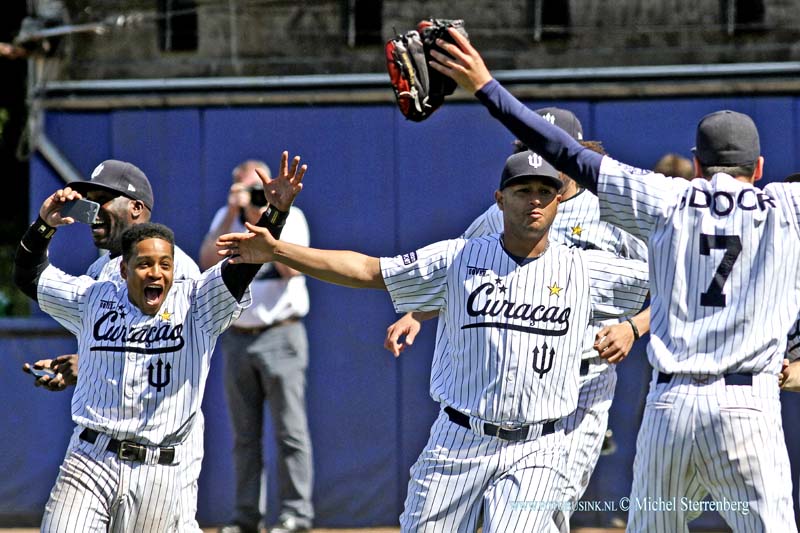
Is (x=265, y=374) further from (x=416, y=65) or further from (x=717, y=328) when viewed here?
(x=717, y=328)

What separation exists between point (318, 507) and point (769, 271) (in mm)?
5057

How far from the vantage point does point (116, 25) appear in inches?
359

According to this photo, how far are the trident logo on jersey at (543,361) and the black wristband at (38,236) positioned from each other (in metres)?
2.17

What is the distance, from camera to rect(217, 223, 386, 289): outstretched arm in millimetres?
4844

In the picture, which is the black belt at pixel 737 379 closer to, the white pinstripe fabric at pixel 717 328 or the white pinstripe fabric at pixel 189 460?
the white pinstripe fabric at pixel 717 328

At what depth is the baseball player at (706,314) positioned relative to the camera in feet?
14.4

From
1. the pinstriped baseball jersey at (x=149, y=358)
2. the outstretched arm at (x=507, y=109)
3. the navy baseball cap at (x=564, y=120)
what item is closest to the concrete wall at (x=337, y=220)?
the navy baseball cap at (x=564, y=120)

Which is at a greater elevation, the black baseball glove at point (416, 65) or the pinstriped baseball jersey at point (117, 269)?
the black baseball glove at point (416, 65)

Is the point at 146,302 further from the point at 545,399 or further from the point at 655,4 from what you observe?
the point at 655,4

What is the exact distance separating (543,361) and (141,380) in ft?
5.27

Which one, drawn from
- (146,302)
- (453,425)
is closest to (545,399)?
(453,425)

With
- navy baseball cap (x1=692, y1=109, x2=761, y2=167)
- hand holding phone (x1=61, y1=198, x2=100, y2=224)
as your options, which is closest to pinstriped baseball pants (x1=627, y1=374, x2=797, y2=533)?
navy baseball cap (x1=692, y1=109, x2=761, y2=167)

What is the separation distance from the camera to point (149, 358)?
5.24 meters

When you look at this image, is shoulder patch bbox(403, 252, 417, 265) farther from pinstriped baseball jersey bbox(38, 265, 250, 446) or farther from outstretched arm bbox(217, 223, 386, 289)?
pinstriped baseball jersey bbox(38, 265, 250, 446)
